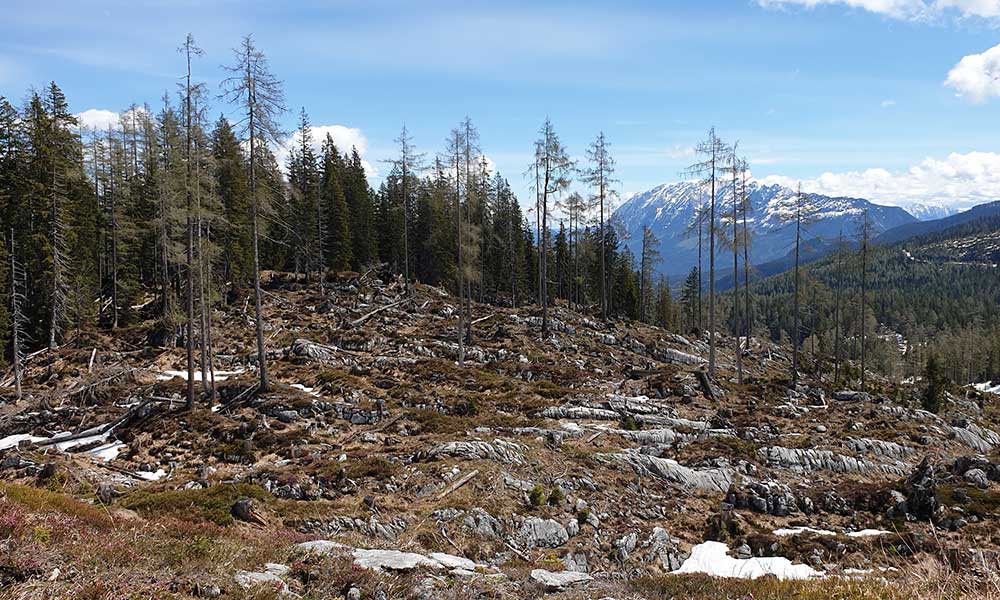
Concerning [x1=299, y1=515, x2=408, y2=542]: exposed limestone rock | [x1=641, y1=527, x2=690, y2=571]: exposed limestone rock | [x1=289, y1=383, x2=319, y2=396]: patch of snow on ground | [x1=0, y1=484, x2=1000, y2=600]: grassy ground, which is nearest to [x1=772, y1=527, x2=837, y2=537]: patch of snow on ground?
[x1=641, y1=527, x2=690, y2=571]: exposed limestone rock

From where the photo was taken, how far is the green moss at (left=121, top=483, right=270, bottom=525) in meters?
10.4

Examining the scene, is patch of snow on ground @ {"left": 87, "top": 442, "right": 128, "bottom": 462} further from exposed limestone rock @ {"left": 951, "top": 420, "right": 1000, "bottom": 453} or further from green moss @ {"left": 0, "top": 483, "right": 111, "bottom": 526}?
exposed limestone rock @ {"left": 951, "top": 420, "right": 1000, "bottom": 453}

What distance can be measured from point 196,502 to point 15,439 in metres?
14.8

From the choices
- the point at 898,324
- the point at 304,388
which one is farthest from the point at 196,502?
the point at 898,324

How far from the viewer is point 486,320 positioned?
133 ft

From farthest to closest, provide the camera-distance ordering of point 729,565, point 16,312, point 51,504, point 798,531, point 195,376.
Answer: point 195,376
point 16,312
point 798,531
point 729,565
point 51,504

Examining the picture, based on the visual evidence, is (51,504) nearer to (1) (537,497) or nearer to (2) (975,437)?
(1) (537,497)

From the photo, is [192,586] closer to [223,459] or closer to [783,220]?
[223,459]

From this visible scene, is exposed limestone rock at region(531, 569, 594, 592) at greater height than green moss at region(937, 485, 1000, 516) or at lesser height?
greater

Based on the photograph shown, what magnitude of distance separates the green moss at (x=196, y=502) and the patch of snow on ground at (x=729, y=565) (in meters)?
10.1

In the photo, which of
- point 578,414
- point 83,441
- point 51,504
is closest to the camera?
point 51,504

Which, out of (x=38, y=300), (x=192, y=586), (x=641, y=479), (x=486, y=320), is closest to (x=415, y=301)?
(x=486, y=320)

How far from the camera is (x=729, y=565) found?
38.3ft

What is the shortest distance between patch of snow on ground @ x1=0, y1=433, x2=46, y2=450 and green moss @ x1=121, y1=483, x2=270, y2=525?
35.9 ft
